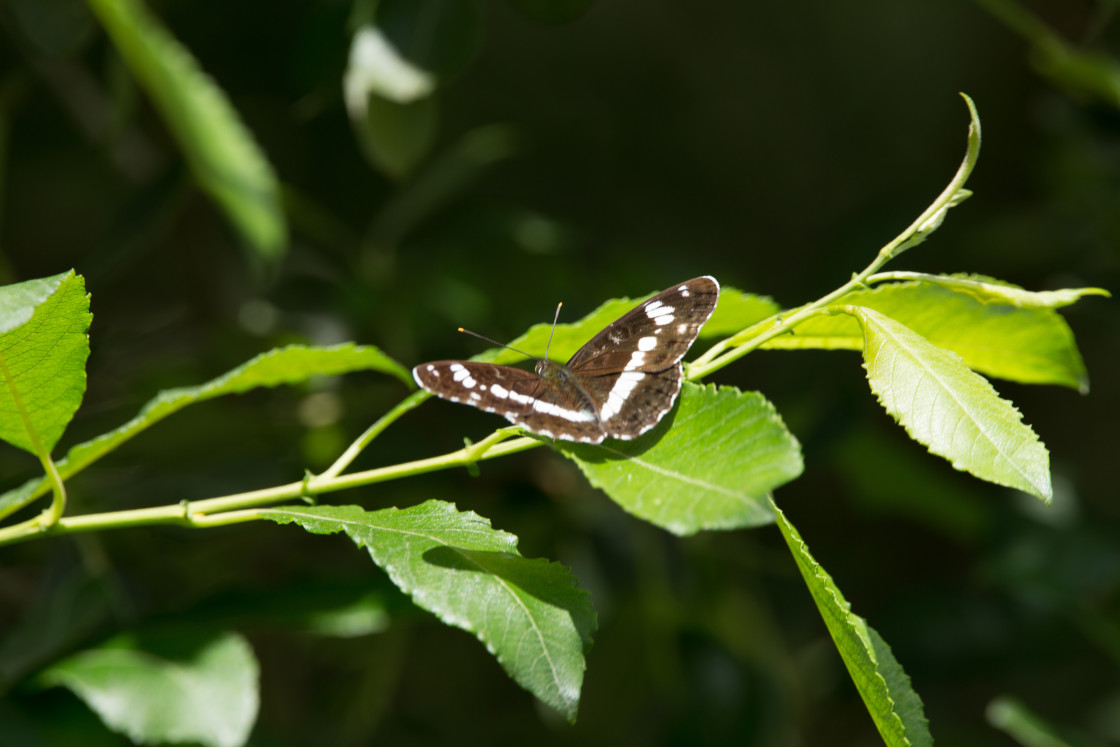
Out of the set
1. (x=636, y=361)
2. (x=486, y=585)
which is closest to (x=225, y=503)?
(x=486, y=585)

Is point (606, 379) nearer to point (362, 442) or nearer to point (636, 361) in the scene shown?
point (636, 361)

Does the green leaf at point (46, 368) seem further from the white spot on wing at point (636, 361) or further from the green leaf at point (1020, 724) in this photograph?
the green leaf at point (1020, 724)

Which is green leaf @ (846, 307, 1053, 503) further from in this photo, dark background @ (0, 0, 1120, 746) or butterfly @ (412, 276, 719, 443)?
dark background @ (0, 0, 1120, 746)

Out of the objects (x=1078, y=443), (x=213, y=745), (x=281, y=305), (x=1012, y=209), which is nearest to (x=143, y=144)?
(x=281, y=305)

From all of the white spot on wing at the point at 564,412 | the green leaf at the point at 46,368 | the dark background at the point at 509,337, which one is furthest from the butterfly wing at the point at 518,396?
the dark background at the point at 509,337

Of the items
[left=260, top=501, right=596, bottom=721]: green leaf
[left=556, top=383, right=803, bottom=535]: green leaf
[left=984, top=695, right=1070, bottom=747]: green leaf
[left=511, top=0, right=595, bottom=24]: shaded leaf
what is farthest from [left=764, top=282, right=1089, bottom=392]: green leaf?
[left=511, top=0, right=595, bottom=24]: shaded leaf

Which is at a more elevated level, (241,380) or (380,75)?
(380,75)
